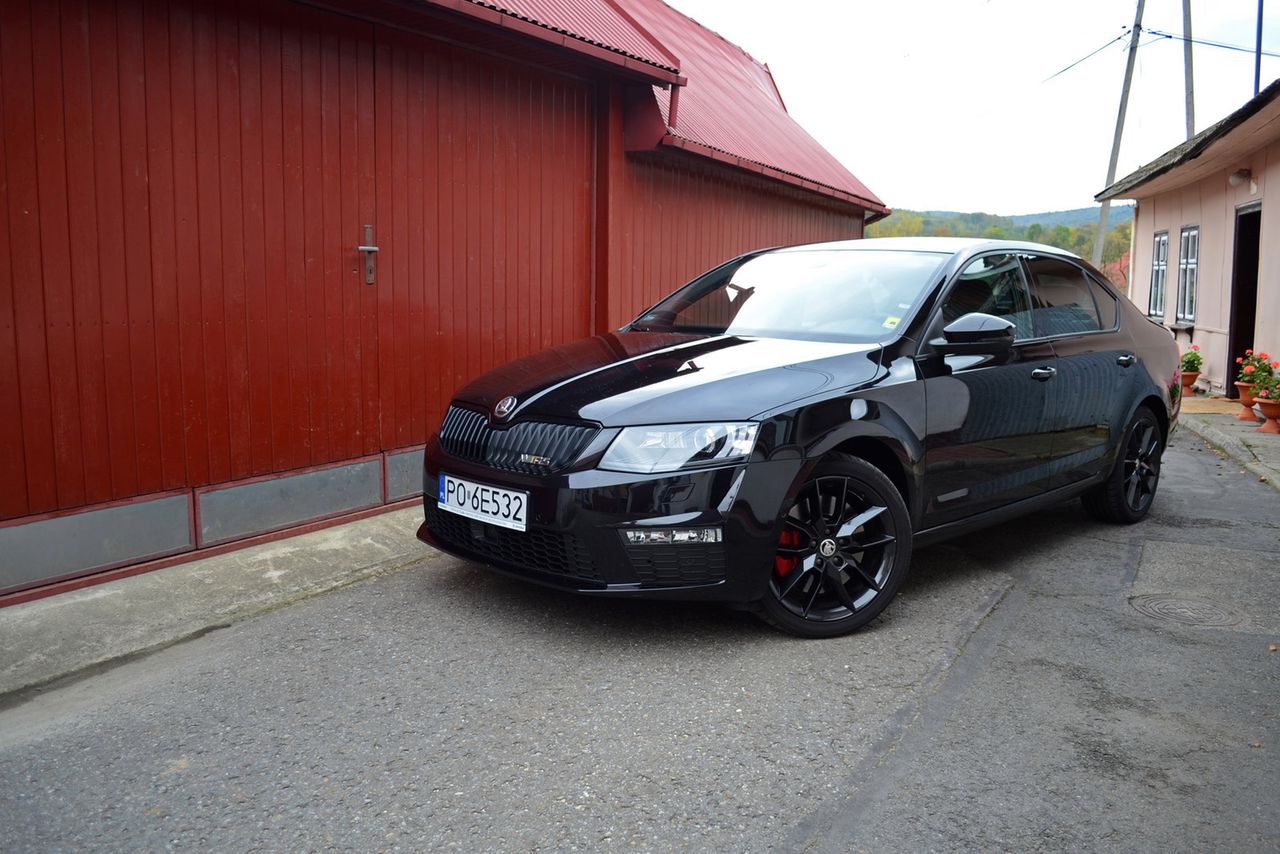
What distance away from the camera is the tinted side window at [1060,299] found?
5.50 metres

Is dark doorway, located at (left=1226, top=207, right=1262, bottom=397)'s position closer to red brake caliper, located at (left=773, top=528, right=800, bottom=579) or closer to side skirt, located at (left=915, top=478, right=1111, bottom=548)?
side skirt, located at (left=915, top=478, right=1111, bottom=548)

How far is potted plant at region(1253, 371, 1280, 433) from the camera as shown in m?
10.1

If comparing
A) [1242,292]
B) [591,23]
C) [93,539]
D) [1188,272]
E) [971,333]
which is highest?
[591,23]

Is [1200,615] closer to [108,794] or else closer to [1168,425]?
[1168,425]

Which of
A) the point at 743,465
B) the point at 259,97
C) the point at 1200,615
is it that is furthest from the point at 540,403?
the point at 1200,615

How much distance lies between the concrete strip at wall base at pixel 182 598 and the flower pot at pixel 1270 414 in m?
8.34

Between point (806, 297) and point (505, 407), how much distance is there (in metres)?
1.64

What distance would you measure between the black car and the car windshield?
13 millimetres

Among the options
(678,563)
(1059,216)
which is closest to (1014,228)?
(1059,216)

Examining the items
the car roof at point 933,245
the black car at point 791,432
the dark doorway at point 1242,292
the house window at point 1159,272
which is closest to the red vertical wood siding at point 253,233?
the black car at point 791,432

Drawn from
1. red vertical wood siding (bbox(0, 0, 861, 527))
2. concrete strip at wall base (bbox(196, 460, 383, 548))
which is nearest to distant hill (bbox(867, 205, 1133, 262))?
red vertical wood siding (bbox(0, 0, 861, 527))

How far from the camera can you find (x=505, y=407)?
14.1ft

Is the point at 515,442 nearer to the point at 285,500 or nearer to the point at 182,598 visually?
the point at 182,598

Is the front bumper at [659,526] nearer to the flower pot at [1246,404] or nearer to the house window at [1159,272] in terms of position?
the flower pot at [1246,404]
